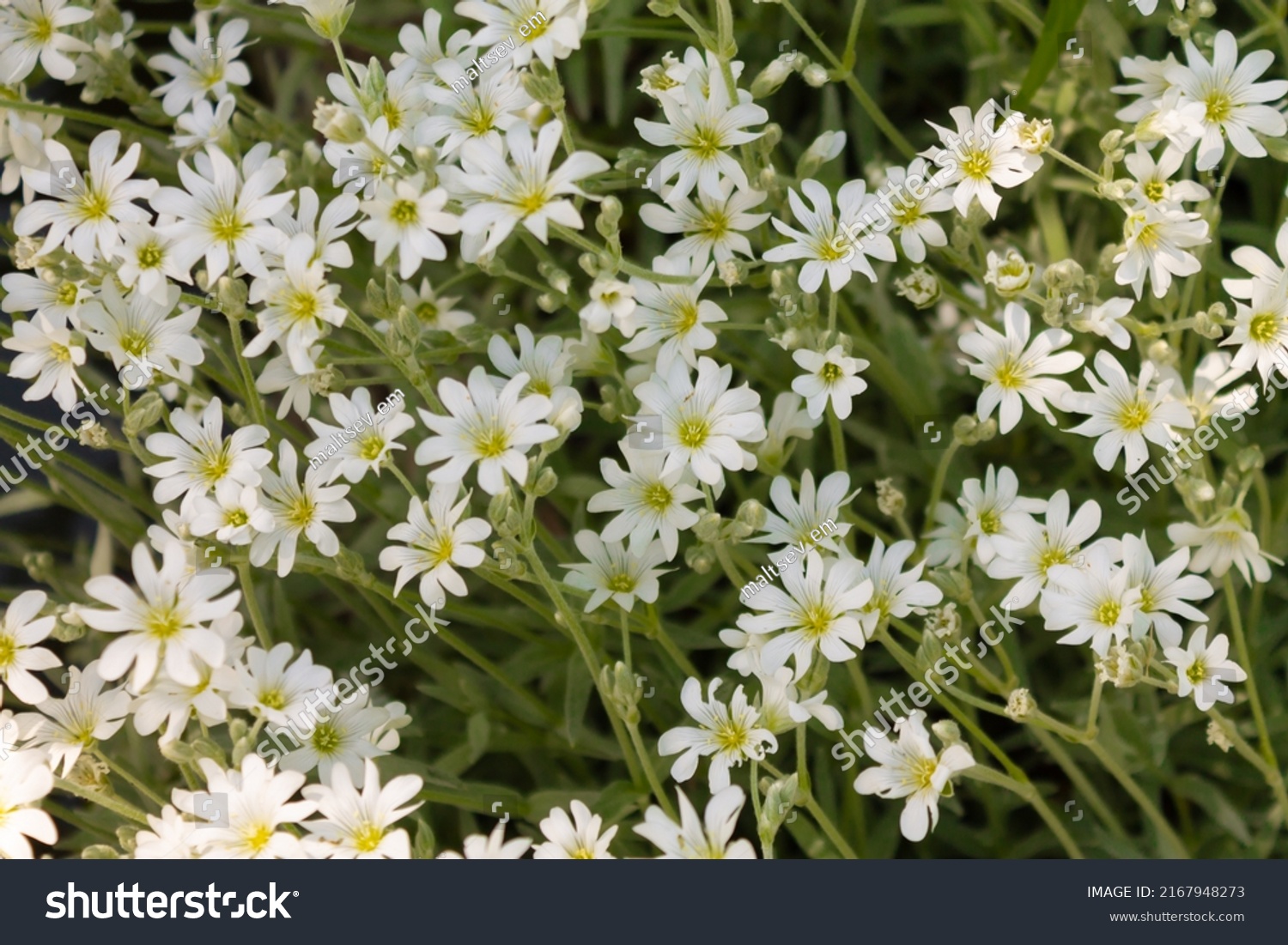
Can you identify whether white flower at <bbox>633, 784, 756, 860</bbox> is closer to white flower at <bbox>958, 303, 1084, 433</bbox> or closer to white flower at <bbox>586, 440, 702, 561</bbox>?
white flower at <bbox>586, 440, 702, 561</bbox>

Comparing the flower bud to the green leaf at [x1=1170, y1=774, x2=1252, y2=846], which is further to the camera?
the green leaf at [x1=1170, y1=774, x2=1252, y2=846]

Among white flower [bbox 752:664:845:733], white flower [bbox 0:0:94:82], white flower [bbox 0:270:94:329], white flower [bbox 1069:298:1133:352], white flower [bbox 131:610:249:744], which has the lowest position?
white flower [bbox 752:664:845:733]

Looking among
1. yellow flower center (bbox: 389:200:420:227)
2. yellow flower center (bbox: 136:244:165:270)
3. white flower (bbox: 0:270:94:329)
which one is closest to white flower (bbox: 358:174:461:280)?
yellow flower center (bbox: 389:200:420:227)

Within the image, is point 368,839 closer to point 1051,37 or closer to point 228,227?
point 228,227

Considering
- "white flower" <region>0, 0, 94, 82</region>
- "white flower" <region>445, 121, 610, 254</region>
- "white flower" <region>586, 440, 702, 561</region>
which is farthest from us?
"white flower" <region>0, 0, 94, 82</region>

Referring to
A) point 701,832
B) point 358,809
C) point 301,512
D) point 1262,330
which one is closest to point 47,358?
point 301,512

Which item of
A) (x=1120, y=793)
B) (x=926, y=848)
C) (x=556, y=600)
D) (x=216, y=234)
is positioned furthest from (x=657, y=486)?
(x=1120, y=793)

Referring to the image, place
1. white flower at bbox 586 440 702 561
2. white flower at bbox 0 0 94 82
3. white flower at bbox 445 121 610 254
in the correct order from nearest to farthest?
white flower at bbox 445 121 610 254 → white flower at bbox 586 440 702 561 → white flower at bbox 0 0 94 82
